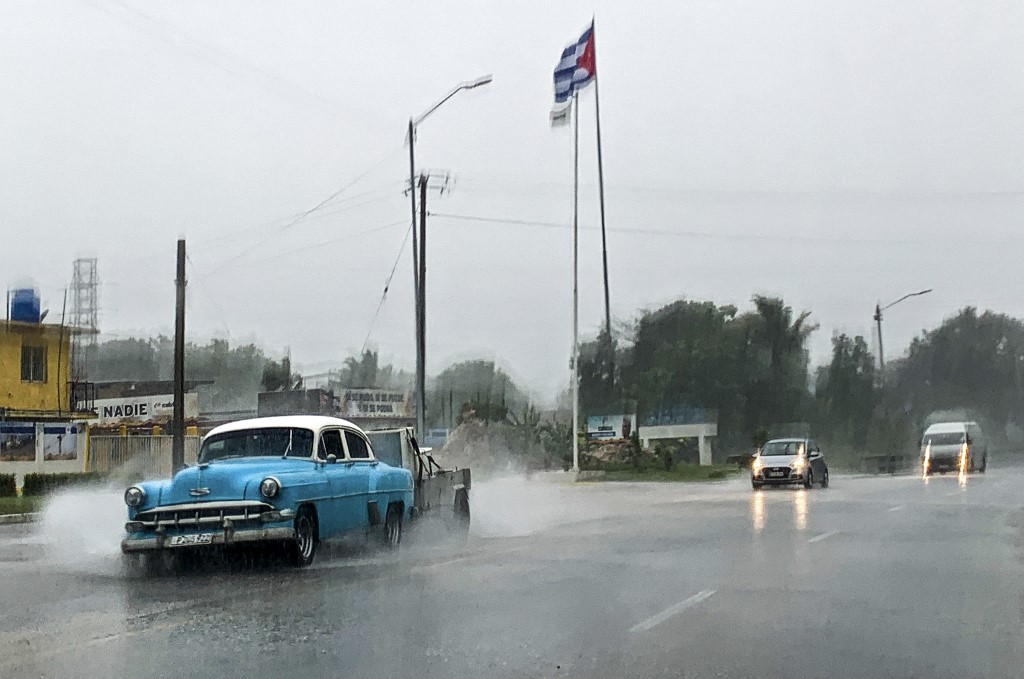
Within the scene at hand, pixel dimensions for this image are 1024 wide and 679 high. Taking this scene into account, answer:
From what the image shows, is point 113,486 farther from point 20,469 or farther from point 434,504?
point 434,504

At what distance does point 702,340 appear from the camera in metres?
83.5

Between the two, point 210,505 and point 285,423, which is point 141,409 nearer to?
point 285,423

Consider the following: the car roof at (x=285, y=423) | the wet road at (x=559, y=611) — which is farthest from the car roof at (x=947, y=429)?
the car roof at (x=285, y=423)

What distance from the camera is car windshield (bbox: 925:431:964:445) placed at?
5306 centimetres

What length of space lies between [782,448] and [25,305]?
25883 millimetres

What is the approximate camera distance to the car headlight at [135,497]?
14.1 m

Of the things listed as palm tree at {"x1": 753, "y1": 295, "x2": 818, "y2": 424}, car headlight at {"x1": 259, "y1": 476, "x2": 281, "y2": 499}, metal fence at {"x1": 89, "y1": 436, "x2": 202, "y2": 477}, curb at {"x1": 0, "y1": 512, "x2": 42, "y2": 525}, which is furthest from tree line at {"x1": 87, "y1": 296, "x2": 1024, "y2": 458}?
car headlight at {"x1": 259, "y1": 476, "x2": 281, "y2": 499}

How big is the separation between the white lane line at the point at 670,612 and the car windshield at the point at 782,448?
2807 cm

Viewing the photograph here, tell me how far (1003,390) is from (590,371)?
4078 cm

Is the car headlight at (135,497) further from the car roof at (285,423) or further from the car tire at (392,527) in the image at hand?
the car tire at (392,527)

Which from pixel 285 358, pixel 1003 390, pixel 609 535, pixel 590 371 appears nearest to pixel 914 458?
pixel 590 371

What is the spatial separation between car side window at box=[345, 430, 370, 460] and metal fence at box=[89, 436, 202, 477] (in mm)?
36236

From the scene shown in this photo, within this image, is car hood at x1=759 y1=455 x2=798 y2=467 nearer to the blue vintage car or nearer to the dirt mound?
the blue vintage car

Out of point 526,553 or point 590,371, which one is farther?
point 590,371
